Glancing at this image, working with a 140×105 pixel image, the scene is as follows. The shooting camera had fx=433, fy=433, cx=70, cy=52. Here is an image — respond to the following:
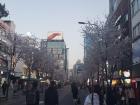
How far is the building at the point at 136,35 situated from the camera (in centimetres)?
5234

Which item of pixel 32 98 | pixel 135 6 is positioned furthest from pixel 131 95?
pixel 135 6

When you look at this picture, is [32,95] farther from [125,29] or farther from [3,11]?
[3,11]

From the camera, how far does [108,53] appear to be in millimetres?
38656

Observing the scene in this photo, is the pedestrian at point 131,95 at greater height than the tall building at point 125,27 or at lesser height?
lesser

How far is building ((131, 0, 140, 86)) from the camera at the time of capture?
172 ft

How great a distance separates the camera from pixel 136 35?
2169 inches

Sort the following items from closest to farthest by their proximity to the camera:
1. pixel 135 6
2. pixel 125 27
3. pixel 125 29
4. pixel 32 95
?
pixel 32 95
pixel 135 6
pixel 125 29
pixel 125 27

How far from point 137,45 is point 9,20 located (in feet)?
210

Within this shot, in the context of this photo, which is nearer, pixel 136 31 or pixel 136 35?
pixel 136 31

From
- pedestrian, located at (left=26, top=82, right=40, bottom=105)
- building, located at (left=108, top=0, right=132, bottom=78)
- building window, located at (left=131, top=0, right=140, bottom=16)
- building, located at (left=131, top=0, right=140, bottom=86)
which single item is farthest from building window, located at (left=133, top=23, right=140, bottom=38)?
pedestrian, located at (left=26, top=82, right=40, bottom=105)

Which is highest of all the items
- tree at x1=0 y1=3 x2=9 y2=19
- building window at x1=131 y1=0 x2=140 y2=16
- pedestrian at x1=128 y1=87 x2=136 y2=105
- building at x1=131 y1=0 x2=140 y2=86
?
tree at x1=0 y1=3 x2=9 y2=19

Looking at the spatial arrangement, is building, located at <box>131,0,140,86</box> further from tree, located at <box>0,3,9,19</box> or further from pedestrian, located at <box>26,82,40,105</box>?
pedestrian, located at <box>26,82,40,105</box>

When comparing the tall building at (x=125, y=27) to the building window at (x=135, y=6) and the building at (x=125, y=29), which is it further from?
the building window at (x=135, y=6)

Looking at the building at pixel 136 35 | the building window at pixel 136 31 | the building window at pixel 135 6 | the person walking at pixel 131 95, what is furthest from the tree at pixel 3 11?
the person walking at pixel 131 95
